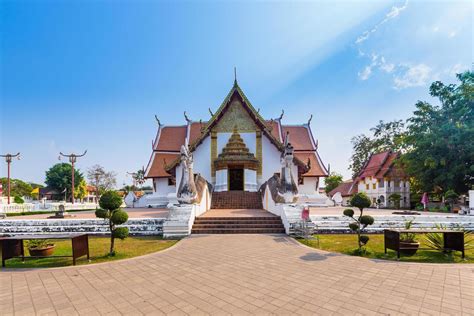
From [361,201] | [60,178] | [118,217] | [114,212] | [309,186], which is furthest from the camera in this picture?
[60,178]

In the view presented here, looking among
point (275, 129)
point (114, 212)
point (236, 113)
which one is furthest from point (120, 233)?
point (275, 129)

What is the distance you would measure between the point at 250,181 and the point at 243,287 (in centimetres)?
1165

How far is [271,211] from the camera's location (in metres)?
10.7

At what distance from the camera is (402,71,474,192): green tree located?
594 inches

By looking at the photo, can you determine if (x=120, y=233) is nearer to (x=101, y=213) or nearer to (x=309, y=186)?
(x=101, y=213)

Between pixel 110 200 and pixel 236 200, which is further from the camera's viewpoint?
pixel 236 200

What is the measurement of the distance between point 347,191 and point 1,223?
108 feet

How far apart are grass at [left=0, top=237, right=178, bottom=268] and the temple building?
7.91 m

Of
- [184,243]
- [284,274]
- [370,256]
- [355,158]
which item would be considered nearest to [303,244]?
[370,256]

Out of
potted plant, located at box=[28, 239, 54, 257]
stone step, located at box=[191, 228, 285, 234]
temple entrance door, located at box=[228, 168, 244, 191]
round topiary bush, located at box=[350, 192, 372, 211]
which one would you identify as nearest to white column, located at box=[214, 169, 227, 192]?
temple entrance door, located at box=[228, 168, 244, 191]

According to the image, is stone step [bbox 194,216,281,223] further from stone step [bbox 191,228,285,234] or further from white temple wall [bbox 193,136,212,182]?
white temple wall [bbox 193,136,212,182]

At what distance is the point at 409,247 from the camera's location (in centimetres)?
546

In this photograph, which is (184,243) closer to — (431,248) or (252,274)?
(252,274)

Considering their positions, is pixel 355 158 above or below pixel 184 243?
above
